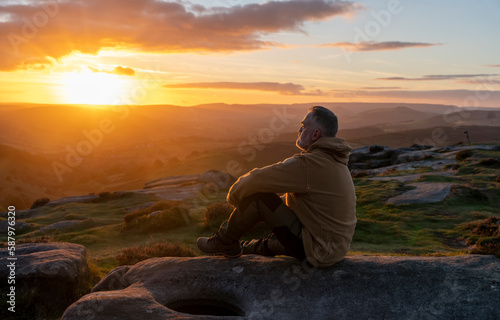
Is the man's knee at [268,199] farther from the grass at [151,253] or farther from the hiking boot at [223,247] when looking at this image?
the grass at [151,253]

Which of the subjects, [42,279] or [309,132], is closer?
[309,132]

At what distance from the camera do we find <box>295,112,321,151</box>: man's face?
6.04 meters

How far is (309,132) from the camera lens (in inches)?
240

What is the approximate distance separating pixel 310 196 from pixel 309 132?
105cm

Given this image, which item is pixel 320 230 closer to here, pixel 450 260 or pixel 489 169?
pixel 450 260

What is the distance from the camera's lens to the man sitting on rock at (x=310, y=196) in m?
5.79

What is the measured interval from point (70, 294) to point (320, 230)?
699 cm

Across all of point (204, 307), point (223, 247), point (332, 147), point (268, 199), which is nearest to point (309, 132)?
point (332, 147)

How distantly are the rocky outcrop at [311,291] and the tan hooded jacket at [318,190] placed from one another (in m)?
0.47

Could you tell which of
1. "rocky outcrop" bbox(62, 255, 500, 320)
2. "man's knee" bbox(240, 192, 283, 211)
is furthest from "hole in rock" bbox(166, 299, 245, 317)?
"man's knee" bbox(240, 192, 283, 211)

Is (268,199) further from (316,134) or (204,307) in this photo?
(204,307)

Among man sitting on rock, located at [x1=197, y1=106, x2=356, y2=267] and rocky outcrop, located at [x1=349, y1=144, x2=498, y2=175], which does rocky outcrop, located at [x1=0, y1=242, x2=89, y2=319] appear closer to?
man sitting on rock, located at [x1=197, y1=106, x2=356, y2=267]

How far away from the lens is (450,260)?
6.14m

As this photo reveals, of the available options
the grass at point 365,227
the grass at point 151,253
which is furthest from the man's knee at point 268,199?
the grass at point 151,253
